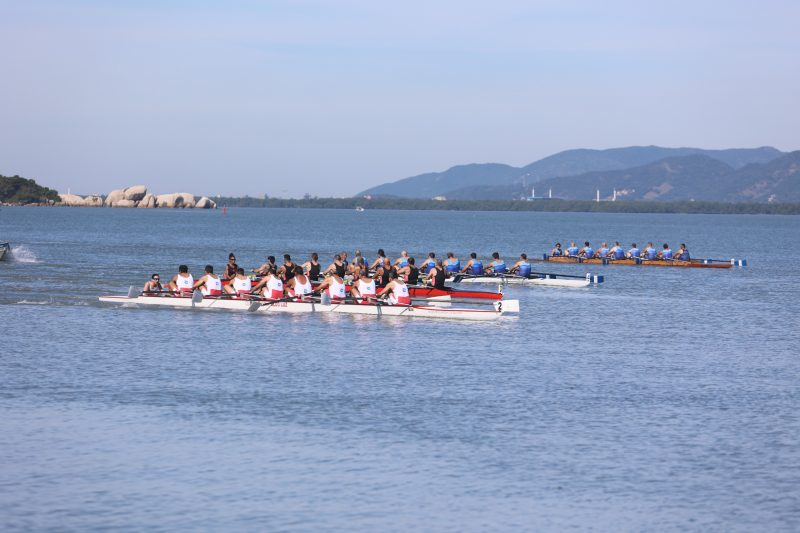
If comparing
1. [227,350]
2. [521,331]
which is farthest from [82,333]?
[521,331]

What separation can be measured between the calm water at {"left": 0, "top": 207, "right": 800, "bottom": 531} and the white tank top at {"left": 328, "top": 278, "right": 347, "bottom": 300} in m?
1.50

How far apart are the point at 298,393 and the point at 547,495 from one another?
8.58 m

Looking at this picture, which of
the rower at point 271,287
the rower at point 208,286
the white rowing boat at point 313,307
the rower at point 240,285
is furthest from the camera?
the rower at point 208,286

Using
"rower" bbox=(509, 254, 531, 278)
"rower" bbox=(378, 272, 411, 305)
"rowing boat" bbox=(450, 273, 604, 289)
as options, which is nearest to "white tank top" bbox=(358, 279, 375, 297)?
"rower" bbox=(378, 272, 411, 305)

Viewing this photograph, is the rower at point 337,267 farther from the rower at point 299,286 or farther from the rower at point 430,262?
the rower at point 430,262

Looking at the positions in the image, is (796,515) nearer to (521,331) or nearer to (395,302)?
(521,331)

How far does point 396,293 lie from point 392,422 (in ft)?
54.9

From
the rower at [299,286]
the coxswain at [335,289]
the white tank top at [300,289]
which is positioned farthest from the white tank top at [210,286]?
the coxswain at [335,289]

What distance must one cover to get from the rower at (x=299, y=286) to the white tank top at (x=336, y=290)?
1.06 m

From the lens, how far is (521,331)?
35500 mm

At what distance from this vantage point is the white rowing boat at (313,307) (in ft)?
122

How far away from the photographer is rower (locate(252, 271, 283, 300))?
38.4 m

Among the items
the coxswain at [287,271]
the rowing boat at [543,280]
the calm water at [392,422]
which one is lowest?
the calm water at [392,422]

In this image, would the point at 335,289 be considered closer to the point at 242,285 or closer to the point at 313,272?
the point at 242,285
